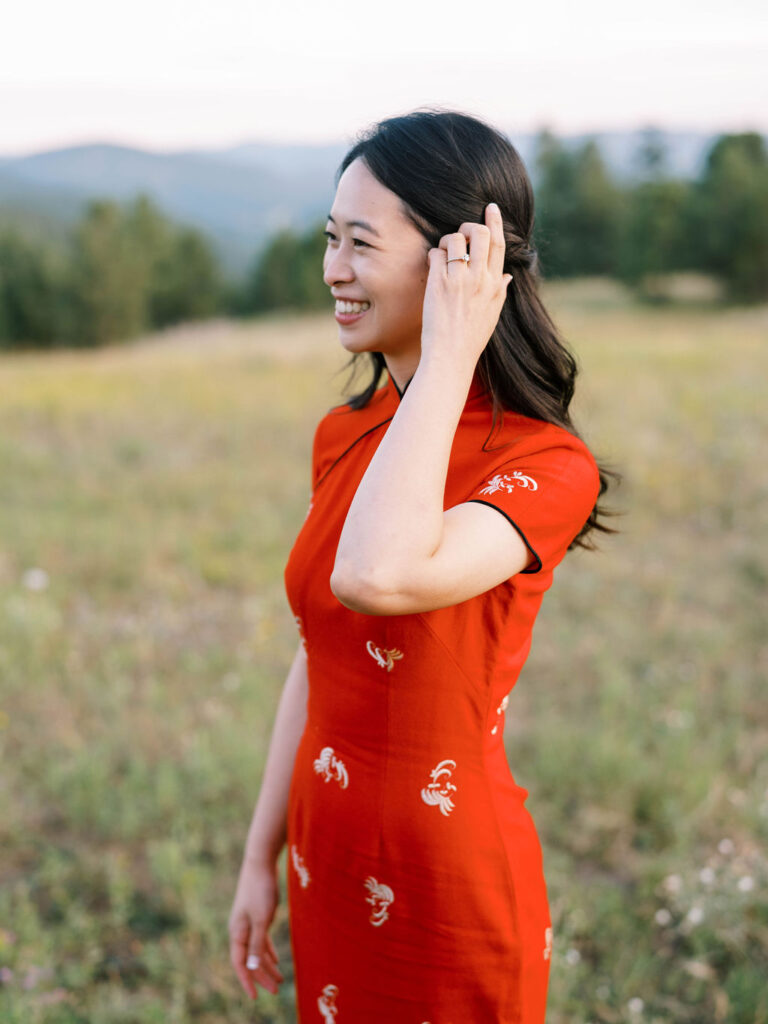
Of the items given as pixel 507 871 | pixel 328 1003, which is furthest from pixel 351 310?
pixel 328 1003

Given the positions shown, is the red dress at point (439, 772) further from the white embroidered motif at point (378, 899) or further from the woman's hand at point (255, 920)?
the woman's hand at point (255, 920)

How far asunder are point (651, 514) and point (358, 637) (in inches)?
237

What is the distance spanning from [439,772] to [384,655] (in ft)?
0.71

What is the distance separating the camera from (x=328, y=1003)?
5.41 ft

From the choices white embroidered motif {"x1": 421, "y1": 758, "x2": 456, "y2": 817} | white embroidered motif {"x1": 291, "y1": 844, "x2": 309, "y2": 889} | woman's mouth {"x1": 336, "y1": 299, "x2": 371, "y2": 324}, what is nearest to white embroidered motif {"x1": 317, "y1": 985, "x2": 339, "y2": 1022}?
white embroidered motif {"x1": 291, "y1": 844, "x2": 309, "y2": 889}

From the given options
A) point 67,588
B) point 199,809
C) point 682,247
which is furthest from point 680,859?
point 682,247

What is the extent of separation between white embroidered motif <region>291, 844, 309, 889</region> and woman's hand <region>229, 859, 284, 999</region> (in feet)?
0.64

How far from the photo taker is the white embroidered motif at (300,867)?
1655mm

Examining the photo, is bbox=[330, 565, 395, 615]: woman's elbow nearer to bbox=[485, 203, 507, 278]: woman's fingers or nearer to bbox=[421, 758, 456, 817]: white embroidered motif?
bbox=[421, 758, 456, 817]: white embroidered motif

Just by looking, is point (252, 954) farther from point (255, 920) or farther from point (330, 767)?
point (330, 767)

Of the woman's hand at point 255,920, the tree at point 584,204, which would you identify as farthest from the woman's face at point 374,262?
the tree at point 584,204

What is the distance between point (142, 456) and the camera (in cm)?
872

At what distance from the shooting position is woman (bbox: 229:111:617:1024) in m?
1.30

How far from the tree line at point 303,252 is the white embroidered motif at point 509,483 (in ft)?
101
